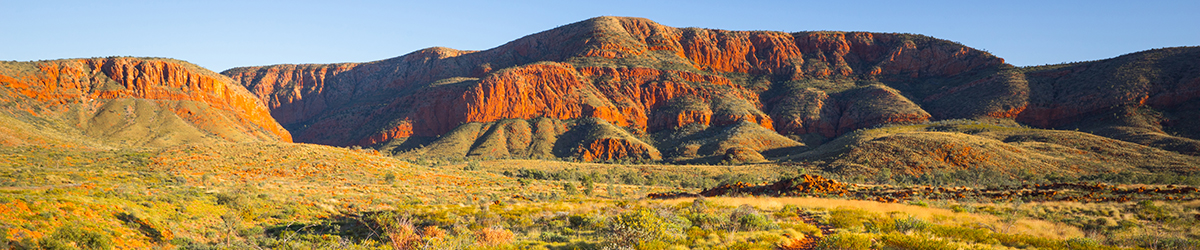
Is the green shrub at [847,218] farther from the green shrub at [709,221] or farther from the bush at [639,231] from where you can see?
the bush at [639,231]

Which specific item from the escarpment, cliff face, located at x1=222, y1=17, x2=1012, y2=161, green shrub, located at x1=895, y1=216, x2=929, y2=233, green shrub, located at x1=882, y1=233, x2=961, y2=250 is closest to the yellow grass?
green shrub, located at x1=895, y1=216, x2=929, y2=233

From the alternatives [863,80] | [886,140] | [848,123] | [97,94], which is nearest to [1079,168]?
[886,140]

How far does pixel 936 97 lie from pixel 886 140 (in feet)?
152

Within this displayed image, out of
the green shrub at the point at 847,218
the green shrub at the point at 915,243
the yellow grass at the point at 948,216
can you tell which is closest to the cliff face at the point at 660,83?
the yellow grass at the point at 948,216

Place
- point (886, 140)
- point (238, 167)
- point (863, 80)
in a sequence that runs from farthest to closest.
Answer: point (863, 80)
point (886, 140)
point (238, 167)

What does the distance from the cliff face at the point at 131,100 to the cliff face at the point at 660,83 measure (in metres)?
27.9

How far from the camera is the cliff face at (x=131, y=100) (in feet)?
196

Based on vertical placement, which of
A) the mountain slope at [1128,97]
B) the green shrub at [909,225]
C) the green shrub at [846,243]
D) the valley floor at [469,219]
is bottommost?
the valley floor at [469,219]

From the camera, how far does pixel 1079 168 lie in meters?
47.2

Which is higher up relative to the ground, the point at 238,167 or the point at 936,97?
the point at 936,97

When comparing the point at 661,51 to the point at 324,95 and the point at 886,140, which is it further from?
the point at 324,95

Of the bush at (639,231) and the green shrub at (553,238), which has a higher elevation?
the bush at (639,231)

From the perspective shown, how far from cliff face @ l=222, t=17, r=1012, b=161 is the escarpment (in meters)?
0.30

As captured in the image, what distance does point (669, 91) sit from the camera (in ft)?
348
